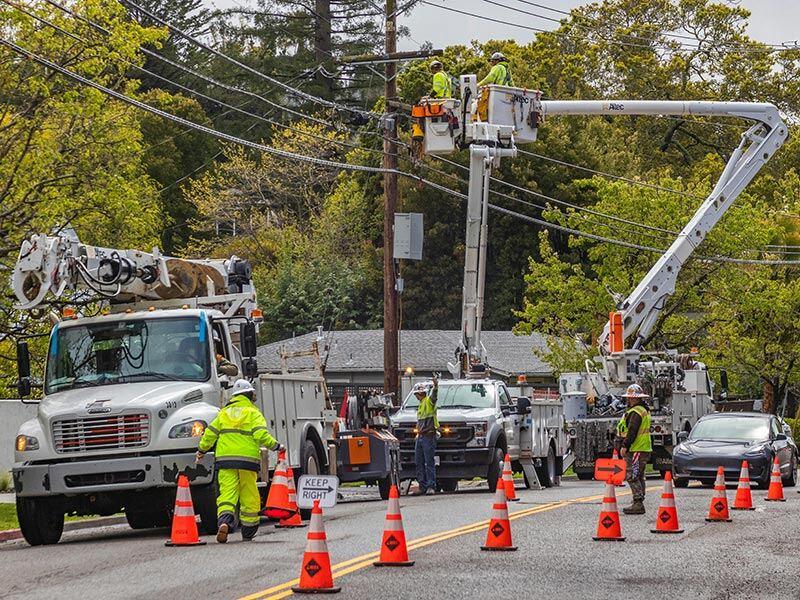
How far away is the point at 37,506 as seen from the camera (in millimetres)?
17500

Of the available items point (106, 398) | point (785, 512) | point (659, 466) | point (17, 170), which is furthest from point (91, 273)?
point (659, 466)

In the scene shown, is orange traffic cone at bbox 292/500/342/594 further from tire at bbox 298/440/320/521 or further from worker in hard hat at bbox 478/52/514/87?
worker in hard hat at bbox 478/52/514/87

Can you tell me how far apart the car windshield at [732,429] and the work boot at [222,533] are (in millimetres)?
14840

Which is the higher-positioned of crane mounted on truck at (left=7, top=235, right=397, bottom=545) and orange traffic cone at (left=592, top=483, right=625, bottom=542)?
crane mounted on truck at (left=7, top=235, right=397, bottom=545)

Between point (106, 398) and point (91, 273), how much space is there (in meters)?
1.75

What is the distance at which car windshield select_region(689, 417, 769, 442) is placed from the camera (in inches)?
1139

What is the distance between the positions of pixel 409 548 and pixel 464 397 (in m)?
12.1

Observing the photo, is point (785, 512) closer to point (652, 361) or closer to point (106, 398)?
point (106, 398)

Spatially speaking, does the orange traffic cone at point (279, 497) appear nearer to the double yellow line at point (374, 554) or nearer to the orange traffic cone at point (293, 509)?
the orange traffic cone at point (293, 509)

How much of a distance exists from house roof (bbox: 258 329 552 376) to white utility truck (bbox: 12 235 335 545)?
30.1 metres

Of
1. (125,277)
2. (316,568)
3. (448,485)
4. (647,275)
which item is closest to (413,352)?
(647,275)

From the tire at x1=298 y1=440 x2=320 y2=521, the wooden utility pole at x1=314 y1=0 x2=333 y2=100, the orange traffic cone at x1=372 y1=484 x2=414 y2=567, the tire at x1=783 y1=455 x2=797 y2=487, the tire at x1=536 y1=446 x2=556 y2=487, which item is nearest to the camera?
the orange traffic cone at x1=372 y1=484 x2=414 y2=567

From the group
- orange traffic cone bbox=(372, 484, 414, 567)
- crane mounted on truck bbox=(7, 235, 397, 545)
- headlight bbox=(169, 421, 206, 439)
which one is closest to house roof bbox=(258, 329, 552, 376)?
crane mounted on truck bbox=(7, 235, 397, 545)

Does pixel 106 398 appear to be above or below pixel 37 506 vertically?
above
